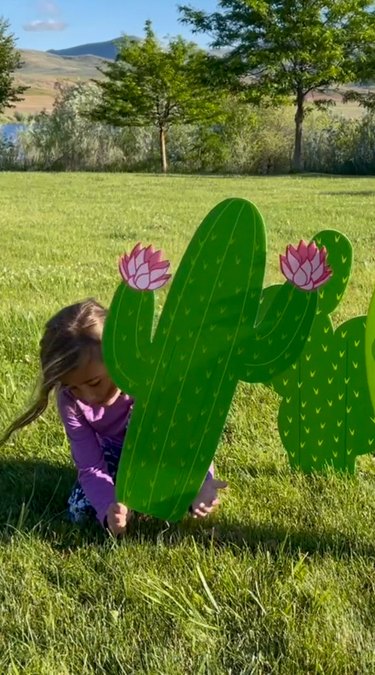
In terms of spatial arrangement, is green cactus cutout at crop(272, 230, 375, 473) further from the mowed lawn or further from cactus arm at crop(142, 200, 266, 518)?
cactus arm at crop(142, 200, 266, 518)

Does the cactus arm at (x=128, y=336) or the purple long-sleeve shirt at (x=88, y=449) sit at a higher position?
the cactus arm at (x=128, y=336)

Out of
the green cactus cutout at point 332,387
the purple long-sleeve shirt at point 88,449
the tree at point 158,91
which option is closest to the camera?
the purple long-sleeve shirt at point 88,449

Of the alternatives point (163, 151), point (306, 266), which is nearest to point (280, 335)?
point (306, 266)

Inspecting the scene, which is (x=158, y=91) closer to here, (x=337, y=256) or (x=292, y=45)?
(x=292, y=45)

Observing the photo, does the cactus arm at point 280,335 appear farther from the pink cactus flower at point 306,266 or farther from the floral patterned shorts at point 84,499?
the floral patterned shorts at point 84,499

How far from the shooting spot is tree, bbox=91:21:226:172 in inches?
1249

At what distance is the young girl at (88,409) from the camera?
7.48 feet

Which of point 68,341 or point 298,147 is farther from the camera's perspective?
point 298,147

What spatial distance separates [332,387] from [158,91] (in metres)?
31.4

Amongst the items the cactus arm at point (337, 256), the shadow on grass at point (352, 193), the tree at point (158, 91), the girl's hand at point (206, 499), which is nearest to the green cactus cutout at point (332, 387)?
the cactus arm at point (337, 256)

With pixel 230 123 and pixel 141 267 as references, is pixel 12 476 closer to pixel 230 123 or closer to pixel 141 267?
pixel 141 267

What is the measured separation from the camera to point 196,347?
224cm

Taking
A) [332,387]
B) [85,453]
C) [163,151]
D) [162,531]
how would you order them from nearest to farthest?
[162,531]
[85,453]
[332,387]
[163,151]

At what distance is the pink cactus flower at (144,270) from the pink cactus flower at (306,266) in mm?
347
